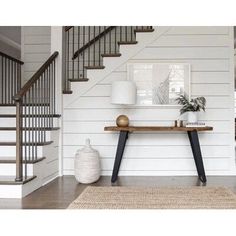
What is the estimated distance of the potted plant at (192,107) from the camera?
166 inches

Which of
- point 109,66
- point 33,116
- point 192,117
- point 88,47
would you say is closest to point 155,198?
point 192,117

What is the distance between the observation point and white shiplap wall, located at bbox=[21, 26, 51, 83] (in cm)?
617

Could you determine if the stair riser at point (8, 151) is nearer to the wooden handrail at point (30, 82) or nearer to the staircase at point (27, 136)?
the staircase at point (27, 136)

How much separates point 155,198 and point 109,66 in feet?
7.48

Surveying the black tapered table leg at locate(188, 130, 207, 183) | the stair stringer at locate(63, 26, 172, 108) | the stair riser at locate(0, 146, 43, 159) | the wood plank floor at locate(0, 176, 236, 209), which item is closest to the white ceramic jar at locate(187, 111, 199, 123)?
the black tapered table leg at locate(188, 130, 207, 183)

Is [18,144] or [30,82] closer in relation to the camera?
[18,144]

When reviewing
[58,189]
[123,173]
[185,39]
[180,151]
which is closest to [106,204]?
[58,189]

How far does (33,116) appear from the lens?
147 inches

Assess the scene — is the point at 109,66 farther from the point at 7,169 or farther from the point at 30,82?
the point at 7,169

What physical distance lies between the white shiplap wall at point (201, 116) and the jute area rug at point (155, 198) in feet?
3.38

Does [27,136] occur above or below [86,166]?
above
